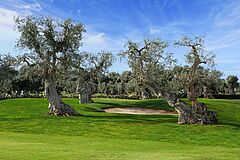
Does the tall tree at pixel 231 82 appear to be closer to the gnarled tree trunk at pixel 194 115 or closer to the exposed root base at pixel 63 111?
the gnarled tree trunk at pixel 194 115

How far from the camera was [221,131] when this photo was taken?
90.9 ft

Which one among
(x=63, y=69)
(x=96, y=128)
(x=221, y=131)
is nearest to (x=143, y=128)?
(x=96, y=128)

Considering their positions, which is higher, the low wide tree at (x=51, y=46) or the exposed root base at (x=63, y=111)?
the low wide tree at (x=51, y=46)

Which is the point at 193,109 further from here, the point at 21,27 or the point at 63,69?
the point at 21,27

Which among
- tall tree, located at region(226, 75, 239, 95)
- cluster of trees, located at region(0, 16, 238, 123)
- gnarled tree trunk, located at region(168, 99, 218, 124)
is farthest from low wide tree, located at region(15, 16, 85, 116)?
tall tree, located at region(226, 75, 239, 95)

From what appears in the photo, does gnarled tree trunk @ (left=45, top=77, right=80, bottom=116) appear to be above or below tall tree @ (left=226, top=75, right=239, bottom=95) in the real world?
below

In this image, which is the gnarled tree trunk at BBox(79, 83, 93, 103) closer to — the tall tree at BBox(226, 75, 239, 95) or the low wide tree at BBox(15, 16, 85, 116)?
the low wide tree at BBox(15, 16, 85, 116)

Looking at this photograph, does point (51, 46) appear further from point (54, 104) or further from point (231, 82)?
point (231, 82)

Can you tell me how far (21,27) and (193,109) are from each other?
20.2 m

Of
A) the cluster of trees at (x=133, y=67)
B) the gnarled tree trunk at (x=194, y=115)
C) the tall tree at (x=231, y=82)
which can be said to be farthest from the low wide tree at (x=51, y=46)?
the tall tree at (x=231, y=82)

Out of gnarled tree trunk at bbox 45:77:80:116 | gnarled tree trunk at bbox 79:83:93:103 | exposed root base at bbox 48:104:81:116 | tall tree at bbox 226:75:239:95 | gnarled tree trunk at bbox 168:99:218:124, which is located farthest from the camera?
tall tree at bbox 226:75:239:95

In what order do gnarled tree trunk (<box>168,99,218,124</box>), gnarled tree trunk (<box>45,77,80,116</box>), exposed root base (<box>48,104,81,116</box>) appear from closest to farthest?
gnarled tree trunk (<box>168,99,218,124</box>)
exposed root base (<box>48,104,81,116</box>)
gnarled tree trunk (<box>45,77,80,116</box>)

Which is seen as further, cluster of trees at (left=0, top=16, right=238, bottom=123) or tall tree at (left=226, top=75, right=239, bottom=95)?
tall tree at (left=226, top=75, right=239, bottom=95)

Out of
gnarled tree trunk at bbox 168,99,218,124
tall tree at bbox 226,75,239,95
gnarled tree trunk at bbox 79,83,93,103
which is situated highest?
tall tree at bbox 226,75,239,95
